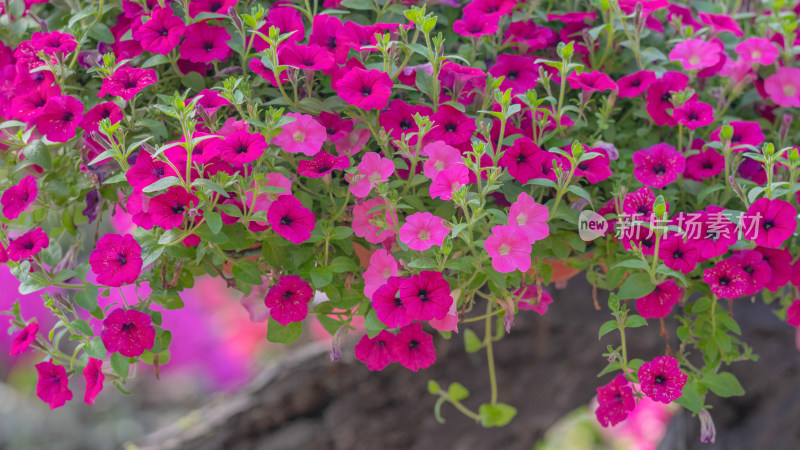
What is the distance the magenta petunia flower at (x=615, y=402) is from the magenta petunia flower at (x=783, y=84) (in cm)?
41

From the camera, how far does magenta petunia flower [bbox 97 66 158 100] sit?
70cm

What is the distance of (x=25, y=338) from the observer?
771mm

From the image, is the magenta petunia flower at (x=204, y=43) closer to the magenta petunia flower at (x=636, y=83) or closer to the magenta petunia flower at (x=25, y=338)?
the magenta petunia flower at (x=25, y=338)

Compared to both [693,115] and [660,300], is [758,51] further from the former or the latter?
[660,300]

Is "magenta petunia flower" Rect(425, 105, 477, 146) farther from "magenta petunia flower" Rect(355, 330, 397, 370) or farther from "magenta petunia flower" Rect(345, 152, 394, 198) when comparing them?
"magenta petunia flower" Rect(355, 330, 397, 370)


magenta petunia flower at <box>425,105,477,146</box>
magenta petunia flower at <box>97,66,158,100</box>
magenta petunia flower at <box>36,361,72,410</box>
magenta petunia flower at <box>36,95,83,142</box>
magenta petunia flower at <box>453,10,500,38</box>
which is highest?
magenta petunia flower at <box>453,10,500,38</box>

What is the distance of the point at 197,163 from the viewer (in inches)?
26.5

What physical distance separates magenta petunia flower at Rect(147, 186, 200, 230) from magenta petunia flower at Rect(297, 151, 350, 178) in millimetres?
106

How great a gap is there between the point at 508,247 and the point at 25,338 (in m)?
0.53

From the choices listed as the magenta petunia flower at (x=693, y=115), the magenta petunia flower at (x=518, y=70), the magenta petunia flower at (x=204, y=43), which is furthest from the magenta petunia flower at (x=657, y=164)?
the magenta petunia flower at (x=204, y=43)

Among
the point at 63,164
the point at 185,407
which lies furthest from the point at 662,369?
the point at 185,407

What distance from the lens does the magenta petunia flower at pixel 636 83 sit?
80 cm

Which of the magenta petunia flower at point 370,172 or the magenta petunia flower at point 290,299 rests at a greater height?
the magenta petunia flower at point 370,172

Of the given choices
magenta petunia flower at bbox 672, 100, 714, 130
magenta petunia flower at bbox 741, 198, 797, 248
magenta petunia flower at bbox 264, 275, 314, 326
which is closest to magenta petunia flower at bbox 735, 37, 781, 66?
magenta petunia flower at bbox 672, 100, 714, 130
